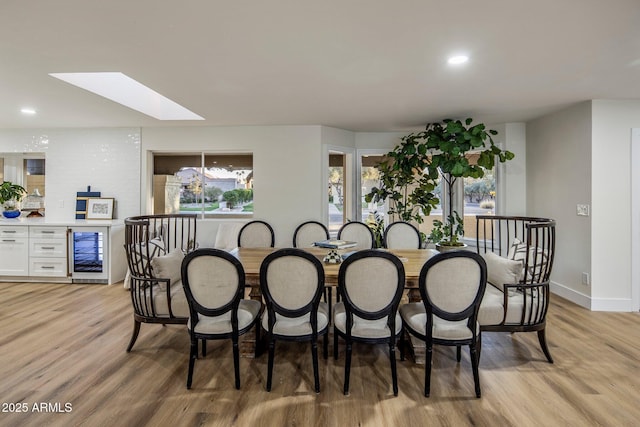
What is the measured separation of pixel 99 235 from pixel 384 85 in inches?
179

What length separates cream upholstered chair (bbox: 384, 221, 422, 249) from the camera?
395 cm

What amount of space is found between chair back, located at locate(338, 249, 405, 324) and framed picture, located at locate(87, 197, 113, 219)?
187 inches

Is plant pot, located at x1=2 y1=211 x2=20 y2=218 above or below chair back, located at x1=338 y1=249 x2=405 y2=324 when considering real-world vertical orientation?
above

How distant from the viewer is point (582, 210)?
3914 millimetres

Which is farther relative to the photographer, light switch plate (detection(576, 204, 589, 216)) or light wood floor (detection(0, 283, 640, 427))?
light switch plate (detection(576, 204, 589, 216))

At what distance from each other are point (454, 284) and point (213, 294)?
1634 millimetres

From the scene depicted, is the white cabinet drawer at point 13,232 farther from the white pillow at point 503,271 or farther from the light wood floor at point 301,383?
the white pillow at point 503,271

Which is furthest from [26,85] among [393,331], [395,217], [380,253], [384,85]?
[395,217]

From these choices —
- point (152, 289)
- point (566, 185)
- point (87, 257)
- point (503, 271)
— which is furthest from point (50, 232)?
point (566, 185)

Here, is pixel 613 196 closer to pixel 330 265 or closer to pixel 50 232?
pixel 330 265

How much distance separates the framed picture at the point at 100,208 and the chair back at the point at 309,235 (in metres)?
3.32

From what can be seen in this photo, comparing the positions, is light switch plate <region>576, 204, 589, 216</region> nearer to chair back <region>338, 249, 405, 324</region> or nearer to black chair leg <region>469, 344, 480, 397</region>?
black chair leg <region>469, 344, 480, 397</region>

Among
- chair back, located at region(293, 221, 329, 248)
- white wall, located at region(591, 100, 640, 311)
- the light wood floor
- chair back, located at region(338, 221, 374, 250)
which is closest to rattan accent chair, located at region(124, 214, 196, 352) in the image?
the light wood floor

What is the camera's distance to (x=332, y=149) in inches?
209
